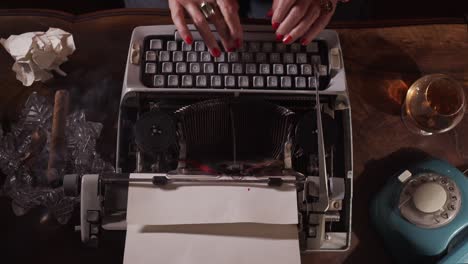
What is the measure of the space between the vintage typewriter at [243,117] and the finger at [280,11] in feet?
0.08

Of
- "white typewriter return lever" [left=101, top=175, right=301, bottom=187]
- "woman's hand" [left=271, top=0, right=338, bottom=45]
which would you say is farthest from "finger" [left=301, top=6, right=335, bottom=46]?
"white typewriter return lever" [left=101, top=175, right=301, bottom=187]

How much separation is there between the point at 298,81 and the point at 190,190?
27 cm

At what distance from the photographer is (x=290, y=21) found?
2.80ft

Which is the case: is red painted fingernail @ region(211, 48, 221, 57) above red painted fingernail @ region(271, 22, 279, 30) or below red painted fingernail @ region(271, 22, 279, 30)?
below

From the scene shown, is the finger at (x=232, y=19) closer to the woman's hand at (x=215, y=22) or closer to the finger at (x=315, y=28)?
the woman's hand at (x=215, y=22)

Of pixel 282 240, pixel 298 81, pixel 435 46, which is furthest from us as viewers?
pixel 435 46

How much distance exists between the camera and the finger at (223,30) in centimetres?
84

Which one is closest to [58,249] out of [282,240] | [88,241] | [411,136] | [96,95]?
[88,241]

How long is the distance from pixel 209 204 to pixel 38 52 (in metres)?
0.42

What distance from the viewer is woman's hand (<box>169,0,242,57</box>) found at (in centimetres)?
83

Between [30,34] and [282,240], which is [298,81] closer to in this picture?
[282,240]

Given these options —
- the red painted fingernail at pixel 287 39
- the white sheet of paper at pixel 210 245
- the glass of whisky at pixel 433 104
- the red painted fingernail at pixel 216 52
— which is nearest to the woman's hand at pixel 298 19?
the red painted fingernail at pixel 287 39

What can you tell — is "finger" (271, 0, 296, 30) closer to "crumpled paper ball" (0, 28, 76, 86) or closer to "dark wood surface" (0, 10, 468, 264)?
"dark wood surface" (0, 10, 468, 264)

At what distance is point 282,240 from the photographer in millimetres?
694
